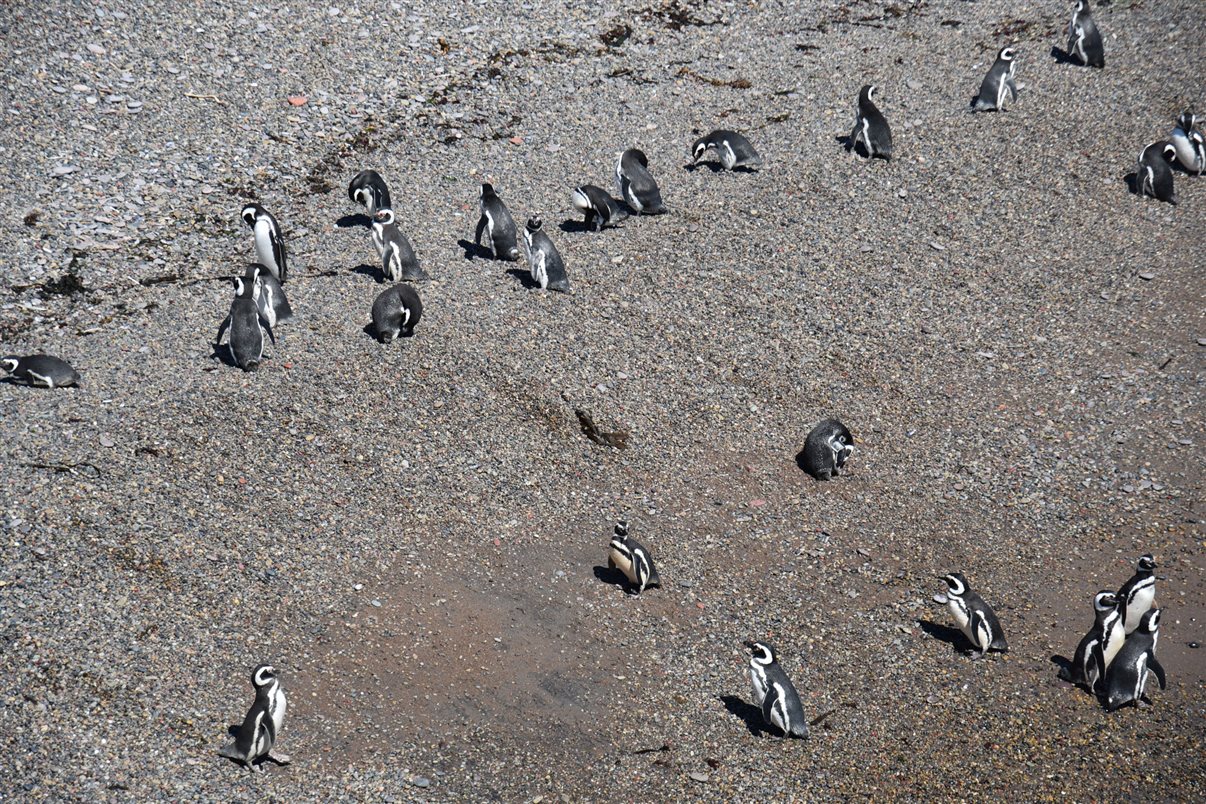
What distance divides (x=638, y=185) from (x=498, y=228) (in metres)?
1.99

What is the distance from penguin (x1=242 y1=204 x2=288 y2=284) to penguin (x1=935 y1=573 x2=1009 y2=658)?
746cm

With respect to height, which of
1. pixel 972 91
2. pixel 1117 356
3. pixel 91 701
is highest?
pixel 972 91

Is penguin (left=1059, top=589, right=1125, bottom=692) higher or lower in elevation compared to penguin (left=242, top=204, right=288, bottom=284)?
lower

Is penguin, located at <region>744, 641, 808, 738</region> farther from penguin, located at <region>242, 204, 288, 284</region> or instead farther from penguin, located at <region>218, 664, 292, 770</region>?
penguin, located at <region>242, 204, 288, 284</region>

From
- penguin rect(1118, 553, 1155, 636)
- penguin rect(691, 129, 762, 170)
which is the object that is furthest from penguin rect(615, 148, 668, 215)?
penguin rect(1118, 553, 1155, 636)

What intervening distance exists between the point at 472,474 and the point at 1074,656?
16.4ft

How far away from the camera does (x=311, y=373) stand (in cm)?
1085

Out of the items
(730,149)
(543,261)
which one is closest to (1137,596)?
(543,261)

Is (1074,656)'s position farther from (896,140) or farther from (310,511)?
(896,140)

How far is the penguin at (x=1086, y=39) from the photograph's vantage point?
16906 mm

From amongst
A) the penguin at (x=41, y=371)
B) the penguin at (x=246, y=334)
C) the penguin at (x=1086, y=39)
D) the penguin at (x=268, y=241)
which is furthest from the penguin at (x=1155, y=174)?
the penguin at (x=41, y=371)

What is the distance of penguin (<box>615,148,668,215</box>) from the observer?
13641mm

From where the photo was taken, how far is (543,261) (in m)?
12.1

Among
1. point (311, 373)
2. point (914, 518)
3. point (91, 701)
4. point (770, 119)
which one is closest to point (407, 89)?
point (770, 119)
